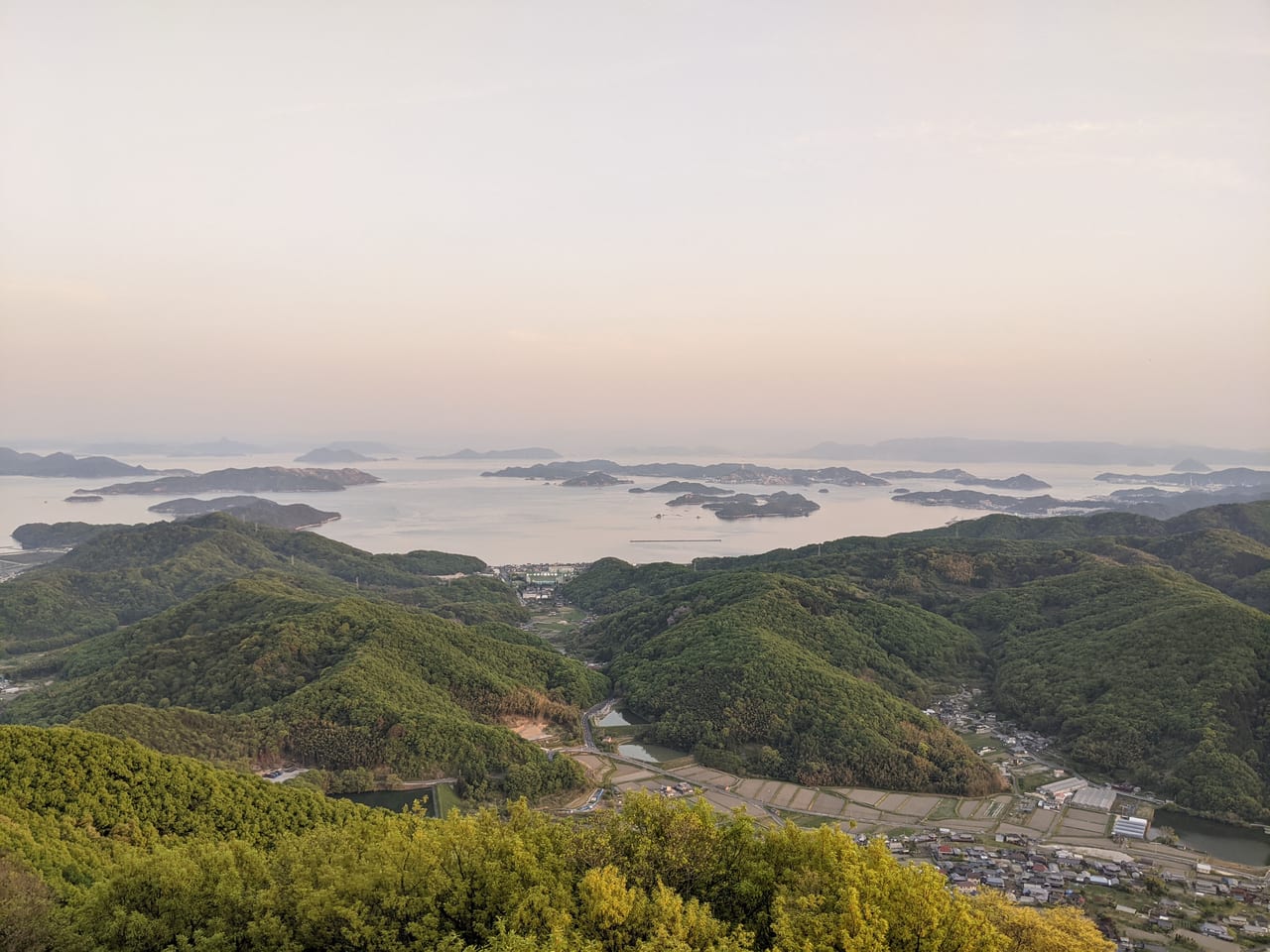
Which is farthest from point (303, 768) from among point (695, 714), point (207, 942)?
point (207, 942)

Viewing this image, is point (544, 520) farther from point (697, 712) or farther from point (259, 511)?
point (697, 712)

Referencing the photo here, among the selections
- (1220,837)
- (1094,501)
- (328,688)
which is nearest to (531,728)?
(328,688)

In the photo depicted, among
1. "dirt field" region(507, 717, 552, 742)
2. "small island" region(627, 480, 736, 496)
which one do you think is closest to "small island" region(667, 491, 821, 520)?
"small island" region(627, 480, 736, 496)

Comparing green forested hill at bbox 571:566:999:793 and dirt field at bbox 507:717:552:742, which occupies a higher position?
green forested hill at bbox 571:566:999:793

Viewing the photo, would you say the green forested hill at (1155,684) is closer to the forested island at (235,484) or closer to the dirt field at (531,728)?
the dirt field at (531,728)

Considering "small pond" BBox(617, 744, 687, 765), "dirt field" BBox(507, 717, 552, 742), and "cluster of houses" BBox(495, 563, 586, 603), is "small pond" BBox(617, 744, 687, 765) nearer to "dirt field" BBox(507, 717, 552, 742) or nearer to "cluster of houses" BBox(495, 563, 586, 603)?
"dirt field" BBox(507, 717, 552, 742)

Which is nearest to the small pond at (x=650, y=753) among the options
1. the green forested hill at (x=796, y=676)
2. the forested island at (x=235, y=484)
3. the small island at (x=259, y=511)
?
the green forested hill at (x=796, y=676)
